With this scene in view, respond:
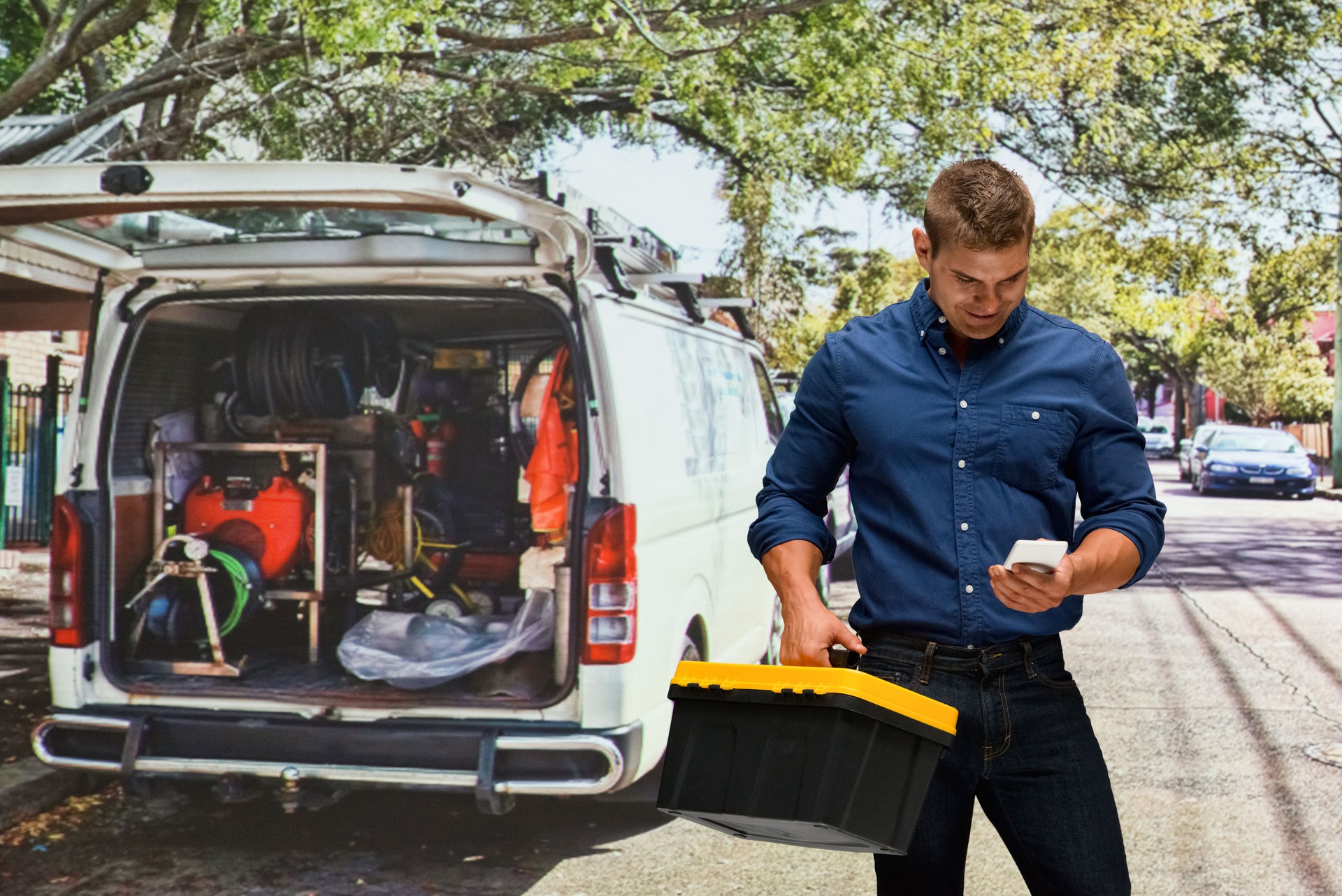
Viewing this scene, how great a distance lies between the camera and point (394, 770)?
4812 mm

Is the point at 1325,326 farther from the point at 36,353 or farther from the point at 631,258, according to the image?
the point at 631,258

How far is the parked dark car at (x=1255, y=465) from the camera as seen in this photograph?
92.9ft

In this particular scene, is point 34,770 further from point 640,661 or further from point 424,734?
point 640,661

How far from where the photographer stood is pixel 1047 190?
1816 centimetres

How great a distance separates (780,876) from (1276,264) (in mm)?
21777

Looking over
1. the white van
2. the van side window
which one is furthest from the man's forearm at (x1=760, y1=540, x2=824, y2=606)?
the van side window

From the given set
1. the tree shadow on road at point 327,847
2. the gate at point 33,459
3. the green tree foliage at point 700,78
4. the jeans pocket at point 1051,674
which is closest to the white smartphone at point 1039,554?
the jeans pocket at point 1051,674

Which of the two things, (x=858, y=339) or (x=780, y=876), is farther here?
(x=780, y=876)

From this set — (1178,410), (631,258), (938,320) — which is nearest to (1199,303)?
(1178,410)

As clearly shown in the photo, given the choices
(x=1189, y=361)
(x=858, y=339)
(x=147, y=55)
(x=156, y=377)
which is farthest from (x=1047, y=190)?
(x=1189, y=361)

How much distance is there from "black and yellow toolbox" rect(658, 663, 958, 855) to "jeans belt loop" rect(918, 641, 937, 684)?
0.10 meters

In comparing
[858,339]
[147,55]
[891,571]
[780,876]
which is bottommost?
[780,876]

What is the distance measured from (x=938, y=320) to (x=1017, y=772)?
752 mm

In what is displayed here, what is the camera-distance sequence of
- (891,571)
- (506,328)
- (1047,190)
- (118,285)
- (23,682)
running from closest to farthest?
(891,571) < (118,285) < (506,328) < (23,682) < (1047,190)
